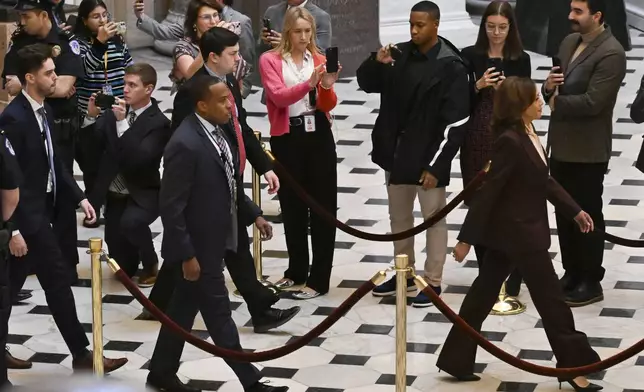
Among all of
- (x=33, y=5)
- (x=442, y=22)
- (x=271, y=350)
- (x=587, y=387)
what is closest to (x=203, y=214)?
(x=271, y=350)

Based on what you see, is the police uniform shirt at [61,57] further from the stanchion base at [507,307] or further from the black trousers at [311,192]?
the stanchion base at [507,307]

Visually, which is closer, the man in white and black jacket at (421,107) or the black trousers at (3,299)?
the black trousers at (3,299)

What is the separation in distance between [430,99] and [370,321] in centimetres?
131

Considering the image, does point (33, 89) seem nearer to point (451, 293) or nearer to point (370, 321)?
point (370, 321)

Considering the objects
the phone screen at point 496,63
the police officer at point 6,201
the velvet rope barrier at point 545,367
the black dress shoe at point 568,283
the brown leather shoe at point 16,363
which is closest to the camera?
the velvet rope barrier at point 545,367

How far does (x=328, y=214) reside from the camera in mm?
8289

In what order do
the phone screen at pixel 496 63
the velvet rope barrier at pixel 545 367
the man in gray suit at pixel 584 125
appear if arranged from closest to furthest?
the velvet rope barrier at pixel 545 367
the phone screen at pixel 496 63
the man in gray suit at pixel 584 125

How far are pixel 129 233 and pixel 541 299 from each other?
2.68 metres

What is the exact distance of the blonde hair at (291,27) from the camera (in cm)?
825

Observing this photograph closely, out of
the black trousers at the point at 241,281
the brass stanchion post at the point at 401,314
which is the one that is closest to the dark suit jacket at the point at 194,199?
the black trousers at the point at 241,281

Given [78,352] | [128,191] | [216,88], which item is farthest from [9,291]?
[128,191]

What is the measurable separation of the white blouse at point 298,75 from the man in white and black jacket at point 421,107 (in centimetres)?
31

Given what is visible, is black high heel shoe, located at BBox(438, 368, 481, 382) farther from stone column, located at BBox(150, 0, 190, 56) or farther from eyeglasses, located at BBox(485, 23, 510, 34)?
stone column, located at BBox(150, 0, 190, 56)

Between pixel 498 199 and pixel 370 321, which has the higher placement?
pixel 498 199
